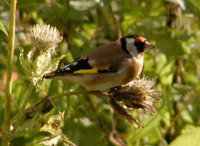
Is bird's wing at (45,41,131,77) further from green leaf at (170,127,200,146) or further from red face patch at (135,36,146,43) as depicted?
green leaf at (170,127,200,146)

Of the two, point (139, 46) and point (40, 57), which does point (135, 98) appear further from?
point (139, 46)

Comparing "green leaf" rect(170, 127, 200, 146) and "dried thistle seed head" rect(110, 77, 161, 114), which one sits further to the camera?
"green leaf" rect(170, 127, 200, 146)

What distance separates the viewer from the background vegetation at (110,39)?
6.63ft

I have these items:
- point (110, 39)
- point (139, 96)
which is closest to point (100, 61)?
point (139, 96)

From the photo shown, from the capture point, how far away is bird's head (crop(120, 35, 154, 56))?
1.88 meters

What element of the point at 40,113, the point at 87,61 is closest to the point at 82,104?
the point at 87,61

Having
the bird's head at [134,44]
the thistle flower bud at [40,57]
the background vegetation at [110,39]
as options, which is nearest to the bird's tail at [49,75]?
the thistle flower bud at [40,57]

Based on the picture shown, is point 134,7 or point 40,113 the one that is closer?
point 40,113

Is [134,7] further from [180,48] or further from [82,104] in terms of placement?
[82,104]

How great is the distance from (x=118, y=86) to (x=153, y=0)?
958 mm

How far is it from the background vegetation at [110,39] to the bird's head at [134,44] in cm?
10

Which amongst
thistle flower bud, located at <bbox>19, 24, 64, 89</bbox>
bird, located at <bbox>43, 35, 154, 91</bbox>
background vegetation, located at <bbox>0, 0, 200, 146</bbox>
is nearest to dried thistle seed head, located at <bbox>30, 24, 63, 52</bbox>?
thistle flower bud, located at <bbox>19, 24, 64, 89</bbox>

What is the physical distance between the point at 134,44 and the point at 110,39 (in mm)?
795

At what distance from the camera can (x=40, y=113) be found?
1209mm
